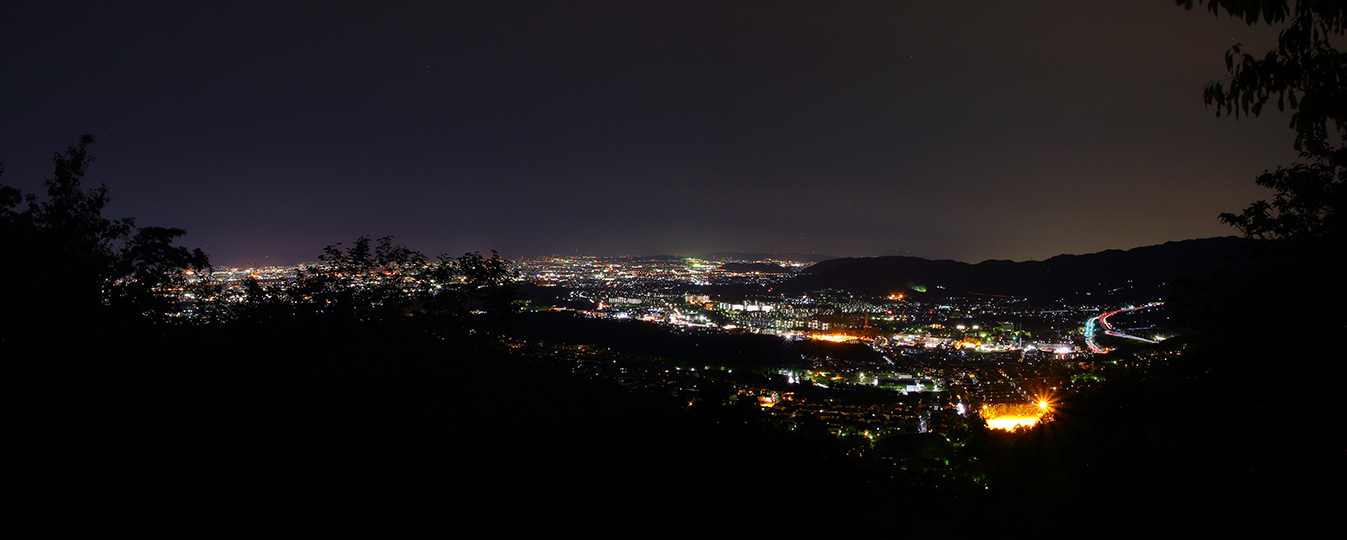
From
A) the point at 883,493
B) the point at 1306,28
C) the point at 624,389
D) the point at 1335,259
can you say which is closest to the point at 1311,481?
the point at 1335,259

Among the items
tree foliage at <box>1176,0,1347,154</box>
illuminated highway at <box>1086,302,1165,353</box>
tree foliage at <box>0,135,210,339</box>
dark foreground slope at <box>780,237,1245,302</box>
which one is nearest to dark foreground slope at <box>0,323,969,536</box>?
tree foliage at <box>0,135,210,339</box>

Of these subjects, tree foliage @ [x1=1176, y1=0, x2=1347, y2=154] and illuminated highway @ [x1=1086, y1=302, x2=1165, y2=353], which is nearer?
tree foliage @ [x1=1176, y1=0, x2=1347, y2=154]

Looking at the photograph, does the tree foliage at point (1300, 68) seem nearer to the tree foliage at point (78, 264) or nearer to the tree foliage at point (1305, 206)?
the tree foliage at point (1305, 206)

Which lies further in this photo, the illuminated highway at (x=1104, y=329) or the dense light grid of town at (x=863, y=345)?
the illuminated highway at (x=1104, y=329)

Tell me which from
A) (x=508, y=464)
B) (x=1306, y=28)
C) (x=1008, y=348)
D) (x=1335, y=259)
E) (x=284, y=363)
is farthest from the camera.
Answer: (x=1008, y=348)

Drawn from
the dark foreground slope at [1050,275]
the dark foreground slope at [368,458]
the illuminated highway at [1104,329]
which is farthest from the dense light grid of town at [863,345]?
the dark foreground slope at [1050,275]

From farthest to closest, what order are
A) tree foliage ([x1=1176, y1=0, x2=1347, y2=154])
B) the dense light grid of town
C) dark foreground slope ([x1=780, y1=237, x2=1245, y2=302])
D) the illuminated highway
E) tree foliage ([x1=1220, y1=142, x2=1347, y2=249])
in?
dark foreground slope ([x1=780, y1=237, x2=1245, y2=302]) < the illuminated highway < the dense light grid of town < tree foliage ([x1=1220, y1=142, x2=1347, y2=249]) < tree foliage ([x1=1176, y1=0, x2=1347, y2=154])

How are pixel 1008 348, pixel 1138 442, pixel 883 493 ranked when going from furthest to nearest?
1. pixel 1008 348
2. pixel 1138 442
3. pixel 883 493

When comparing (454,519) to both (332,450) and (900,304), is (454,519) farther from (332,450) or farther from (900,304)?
(900,304)

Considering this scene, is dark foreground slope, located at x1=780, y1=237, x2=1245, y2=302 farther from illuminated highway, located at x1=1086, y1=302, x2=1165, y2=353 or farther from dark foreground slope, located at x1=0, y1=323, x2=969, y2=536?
dark foreground slope, located at x1=0, y1=323, x2=969, y2=536
